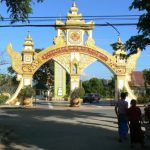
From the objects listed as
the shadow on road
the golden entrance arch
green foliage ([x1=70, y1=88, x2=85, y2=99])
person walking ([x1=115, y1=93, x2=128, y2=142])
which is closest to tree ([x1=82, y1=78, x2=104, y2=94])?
the golden entrance arch

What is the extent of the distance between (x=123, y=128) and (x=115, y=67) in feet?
99.2

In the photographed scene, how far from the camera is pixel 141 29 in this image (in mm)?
15438

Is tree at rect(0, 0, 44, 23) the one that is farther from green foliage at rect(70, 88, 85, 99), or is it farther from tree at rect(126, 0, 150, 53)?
green foliage at rect(70, 88, 85, 99)

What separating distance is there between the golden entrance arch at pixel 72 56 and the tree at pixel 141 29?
102 ft

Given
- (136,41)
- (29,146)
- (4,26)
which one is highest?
(4,26)

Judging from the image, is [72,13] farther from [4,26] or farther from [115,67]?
[4,26]

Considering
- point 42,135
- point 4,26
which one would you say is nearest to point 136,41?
point 42,135

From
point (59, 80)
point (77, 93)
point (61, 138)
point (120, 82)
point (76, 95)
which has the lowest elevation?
point (61, 138)

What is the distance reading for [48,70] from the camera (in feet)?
329

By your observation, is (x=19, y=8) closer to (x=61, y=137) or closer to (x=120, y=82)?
(x=61, y=137)

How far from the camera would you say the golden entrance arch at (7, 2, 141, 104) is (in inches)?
1854

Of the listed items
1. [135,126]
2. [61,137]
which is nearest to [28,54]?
[61,137]

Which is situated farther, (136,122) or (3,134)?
(3,134)

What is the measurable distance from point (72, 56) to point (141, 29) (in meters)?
32.5
